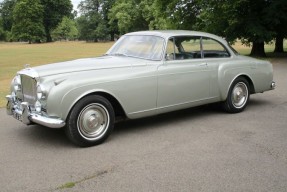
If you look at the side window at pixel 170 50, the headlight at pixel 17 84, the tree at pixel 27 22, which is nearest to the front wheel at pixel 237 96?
the side window at pixel 170 50

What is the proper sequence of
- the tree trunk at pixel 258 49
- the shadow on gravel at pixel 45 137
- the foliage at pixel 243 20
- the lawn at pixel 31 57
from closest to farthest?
the shadow on gravel at pixel 45 137 → the lawn at pixel 31 57 → the foliage at pixel 243 20 → the tree trunk at pixel 258 49

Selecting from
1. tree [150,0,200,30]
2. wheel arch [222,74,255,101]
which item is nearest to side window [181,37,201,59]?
wheel arch [222,74,255,101]

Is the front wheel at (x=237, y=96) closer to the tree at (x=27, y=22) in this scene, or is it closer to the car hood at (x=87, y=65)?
the car hood at (x=87, y=65)

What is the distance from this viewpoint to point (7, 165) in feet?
14.8

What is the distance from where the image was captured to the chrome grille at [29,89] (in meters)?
5.20

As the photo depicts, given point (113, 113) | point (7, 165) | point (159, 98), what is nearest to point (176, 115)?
point (159, 98)

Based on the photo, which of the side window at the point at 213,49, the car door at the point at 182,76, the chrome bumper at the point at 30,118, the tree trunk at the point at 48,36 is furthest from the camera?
the tree trunk at the point at 48,36

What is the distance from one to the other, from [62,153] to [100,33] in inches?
3362

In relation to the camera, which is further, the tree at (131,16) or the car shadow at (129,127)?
the tree at (131,16)

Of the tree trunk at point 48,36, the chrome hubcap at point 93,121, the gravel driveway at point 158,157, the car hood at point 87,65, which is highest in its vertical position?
the tree trunk at point 48,36

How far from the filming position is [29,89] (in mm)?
5375

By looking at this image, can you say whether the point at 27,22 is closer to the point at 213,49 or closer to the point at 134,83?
the point at 213,49

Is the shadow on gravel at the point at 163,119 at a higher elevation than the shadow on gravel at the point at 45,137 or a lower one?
higher

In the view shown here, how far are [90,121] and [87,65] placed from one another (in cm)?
93
